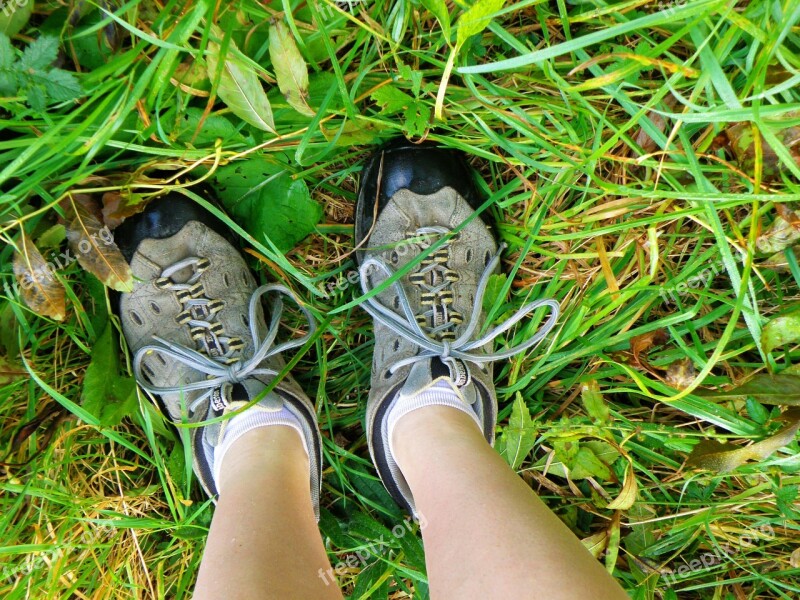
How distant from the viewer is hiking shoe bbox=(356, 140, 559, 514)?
4.61 ft

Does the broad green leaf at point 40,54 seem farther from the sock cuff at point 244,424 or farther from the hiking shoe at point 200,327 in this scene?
the sock cuff at point 244,424

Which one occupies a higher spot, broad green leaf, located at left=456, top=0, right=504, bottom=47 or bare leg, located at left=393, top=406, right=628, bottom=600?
broad green leaf, located at left=456, top=0, right=504, bottom=47

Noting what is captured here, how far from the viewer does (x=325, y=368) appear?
1530 mm

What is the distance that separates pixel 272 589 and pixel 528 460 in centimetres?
92

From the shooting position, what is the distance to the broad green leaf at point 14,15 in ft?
3.62

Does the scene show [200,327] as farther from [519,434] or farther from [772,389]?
[772,389]

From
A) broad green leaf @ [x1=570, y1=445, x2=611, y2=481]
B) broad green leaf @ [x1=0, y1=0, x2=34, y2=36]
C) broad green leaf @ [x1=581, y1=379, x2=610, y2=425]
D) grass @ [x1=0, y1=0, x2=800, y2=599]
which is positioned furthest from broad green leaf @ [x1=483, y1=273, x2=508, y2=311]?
broad green leaf @ [x1=0, y1=0, x2=34, y2=36]

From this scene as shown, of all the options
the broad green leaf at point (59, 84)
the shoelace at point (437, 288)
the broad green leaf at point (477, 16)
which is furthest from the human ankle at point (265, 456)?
the broad green leaf at point (477, 16)

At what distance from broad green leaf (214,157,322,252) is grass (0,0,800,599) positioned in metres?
0.05

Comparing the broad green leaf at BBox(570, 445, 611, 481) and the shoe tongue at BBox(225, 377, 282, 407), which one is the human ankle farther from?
the broad green leaf at BBox(570, 445, 611, 481)

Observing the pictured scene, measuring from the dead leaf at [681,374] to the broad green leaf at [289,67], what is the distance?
109cm

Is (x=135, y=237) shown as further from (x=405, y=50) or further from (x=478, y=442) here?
(x=478, y=442)

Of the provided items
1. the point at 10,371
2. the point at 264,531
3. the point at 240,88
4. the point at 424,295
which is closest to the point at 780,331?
the point at 424,295

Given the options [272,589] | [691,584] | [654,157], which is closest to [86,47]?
[272,589]
